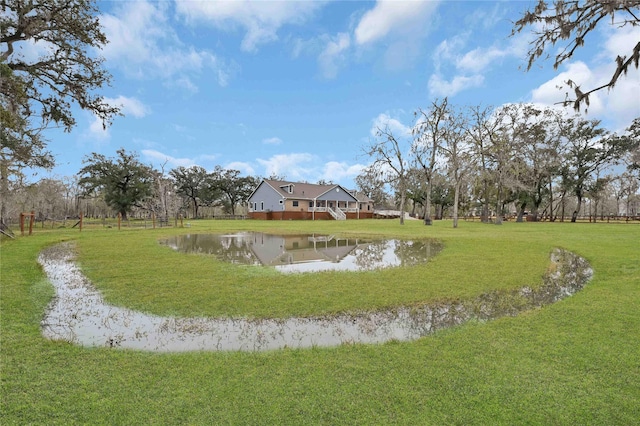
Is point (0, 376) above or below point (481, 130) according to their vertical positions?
below

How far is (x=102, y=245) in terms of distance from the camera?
46.1 feet

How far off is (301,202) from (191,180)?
875 inches

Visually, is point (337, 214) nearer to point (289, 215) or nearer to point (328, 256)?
point (289, 215)

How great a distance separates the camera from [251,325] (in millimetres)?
4945

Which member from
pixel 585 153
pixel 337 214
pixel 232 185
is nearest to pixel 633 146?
pixel 585 153

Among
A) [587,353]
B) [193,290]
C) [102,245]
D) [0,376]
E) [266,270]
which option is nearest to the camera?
[0,376]

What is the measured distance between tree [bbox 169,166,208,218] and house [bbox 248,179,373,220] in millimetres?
10639

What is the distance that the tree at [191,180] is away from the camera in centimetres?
5588

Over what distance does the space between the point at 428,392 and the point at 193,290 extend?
536cm

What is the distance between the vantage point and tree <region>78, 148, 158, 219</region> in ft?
138

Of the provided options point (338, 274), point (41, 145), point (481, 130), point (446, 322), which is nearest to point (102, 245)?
point (41, 145)

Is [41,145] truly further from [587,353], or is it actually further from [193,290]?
[587,353]

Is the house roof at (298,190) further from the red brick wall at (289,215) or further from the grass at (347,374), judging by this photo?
the grass at (347,374)

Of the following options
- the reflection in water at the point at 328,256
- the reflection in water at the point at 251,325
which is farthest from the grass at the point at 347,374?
the reflection in water at the point at 328,256
